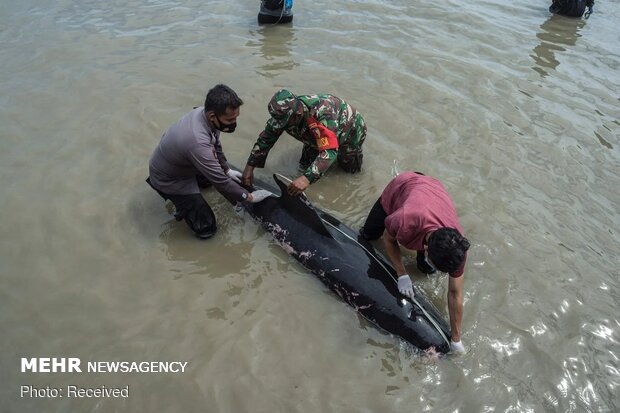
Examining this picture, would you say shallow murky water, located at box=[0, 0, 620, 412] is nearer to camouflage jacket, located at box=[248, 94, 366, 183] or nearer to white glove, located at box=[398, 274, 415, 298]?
white glove, located at box=[398, 274, 415, 298]

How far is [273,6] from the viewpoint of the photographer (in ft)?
28.8

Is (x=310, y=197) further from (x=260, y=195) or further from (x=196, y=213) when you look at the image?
(x=196, y=213)

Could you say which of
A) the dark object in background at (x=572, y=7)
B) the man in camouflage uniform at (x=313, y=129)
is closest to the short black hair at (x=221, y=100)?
the man in camouflage uniform at (x=313, y=129)

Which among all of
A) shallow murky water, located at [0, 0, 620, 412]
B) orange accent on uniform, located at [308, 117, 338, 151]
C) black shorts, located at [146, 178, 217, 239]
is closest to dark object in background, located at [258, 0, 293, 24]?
shallow murky water, located at [0, 0, 620, 412]

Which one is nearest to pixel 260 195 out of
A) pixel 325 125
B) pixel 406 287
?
pixel 325 125

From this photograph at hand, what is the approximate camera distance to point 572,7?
1009 cm

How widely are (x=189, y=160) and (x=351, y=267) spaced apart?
6.52 ft

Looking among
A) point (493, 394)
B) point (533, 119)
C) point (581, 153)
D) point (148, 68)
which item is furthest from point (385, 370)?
point (148, 68)

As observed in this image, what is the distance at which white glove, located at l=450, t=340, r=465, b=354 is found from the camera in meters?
3.67

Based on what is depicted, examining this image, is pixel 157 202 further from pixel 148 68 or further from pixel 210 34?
pixel 210 34

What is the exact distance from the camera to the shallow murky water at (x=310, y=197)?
11.8ft

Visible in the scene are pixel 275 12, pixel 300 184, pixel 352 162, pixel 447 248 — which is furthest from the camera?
pixel 275 12

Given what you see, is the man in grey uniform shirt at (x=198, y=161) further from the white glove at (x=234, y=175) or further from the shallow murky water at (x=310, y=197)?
the shallow murky water at (x=310, y=197)

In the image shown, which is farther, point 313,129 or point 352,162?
point 352,162
